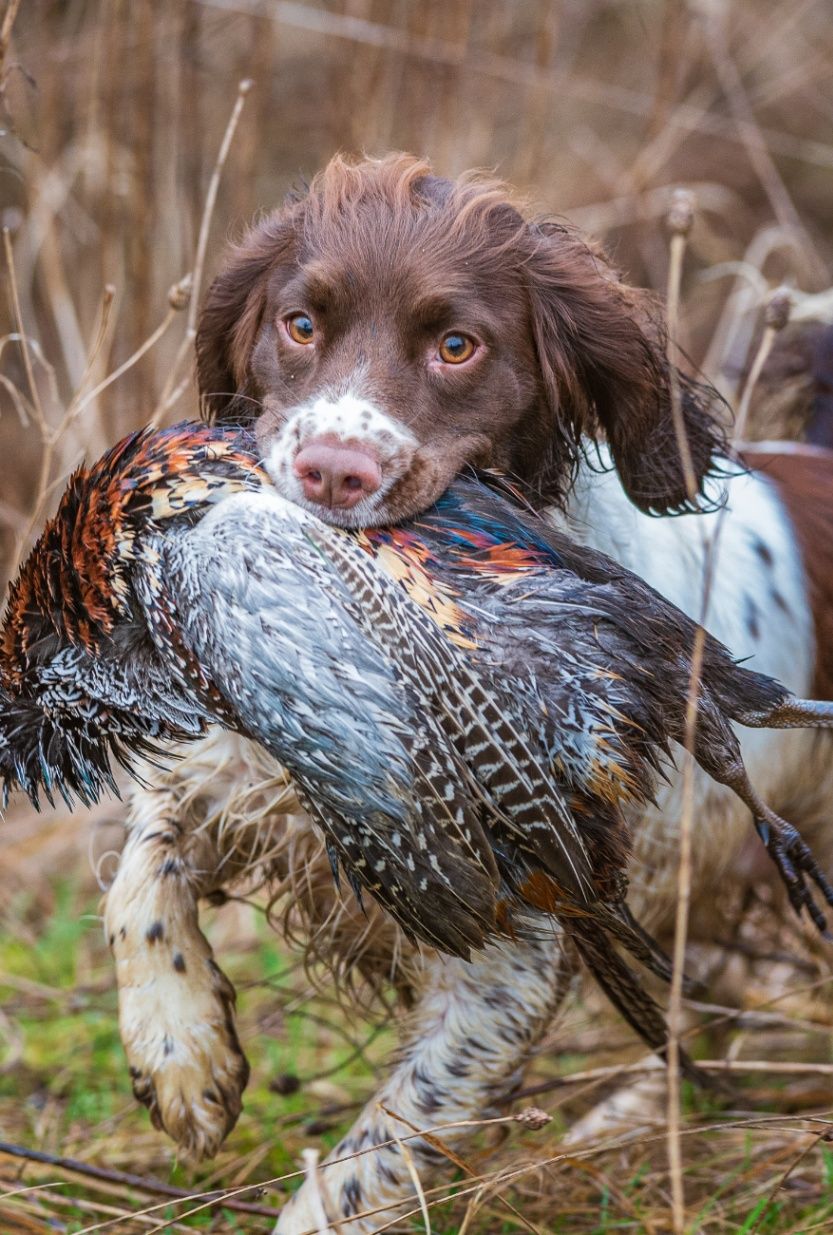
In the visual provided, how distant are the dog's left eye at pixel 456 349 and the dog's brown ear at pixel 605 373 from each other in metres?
0.15

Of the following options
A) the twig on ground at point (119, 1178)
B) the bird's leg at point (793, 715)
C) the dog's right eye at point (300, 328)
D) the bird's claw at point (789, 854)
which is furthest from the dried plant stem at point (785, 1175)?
the dog's right eye at point (300, 328)

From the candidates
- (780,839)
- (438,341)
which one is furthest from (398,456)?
(780,839)

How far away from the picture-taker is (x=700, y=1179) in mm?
3004

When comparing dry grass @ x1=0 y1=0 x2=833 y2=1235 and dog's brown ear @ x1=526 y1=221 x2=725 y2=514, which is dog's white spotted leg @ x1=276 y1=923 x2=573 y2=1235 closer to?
dry grass @ x1=0 y1=0 x2=833 y2=1235

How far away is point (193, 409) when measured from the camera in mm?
4930

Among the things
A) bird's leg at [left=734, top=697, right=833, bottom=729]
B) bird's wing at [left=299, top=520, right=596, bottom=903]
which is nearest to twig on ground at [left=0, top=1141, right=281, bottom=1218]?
bird's wing at [left=299, top=520, right=596, bottom=903]

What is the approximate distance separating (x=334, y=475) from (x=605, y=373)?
0.68m

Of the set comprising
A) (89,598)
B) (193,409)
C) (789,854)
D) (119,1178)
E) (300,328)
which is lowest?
(119,1178)

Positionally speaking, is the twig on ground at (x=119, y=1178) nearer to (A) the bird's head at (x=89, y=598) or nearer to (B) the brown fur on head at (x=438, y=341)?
(A) the bird's head at (x=89, y=598)

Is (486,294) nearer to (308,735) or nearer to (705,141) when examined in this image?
(308,735)

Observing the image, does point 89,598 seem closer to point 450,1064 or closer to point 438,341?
point 438,341

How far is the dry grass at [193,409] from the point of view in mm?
2859

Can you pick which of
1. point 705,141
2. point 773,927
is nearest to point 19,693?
point 773,927

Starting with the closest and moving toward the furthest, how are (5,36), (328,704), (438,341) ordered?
(328,704), (438,341), (5,36)
